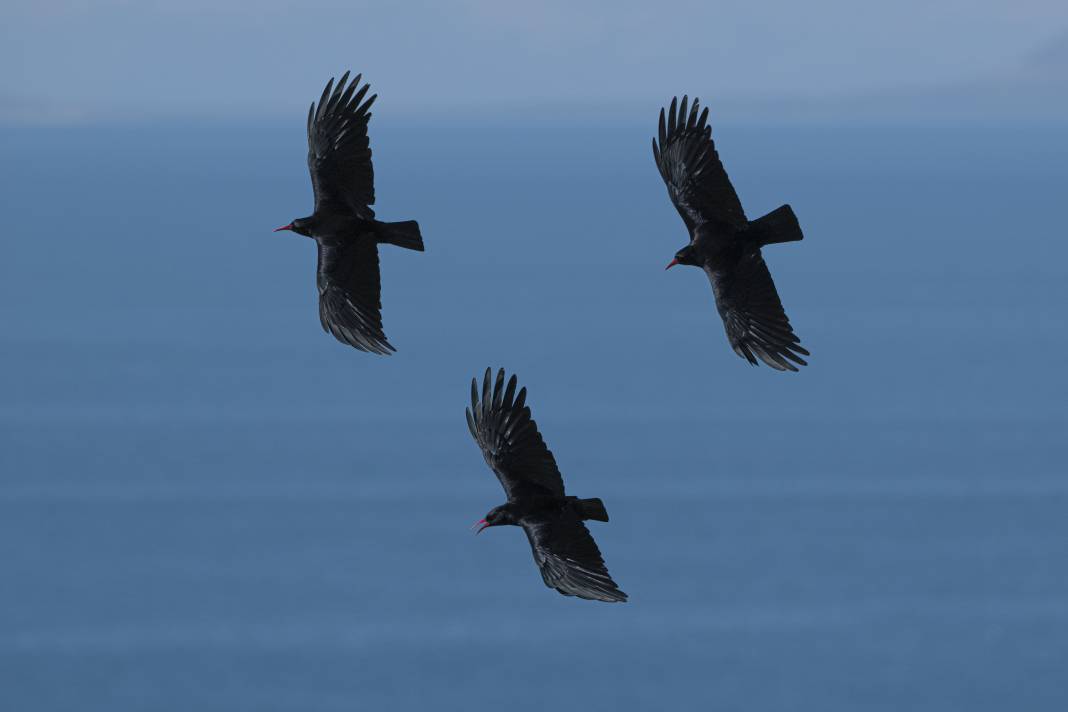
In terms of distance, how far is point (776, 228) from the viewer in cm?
2205

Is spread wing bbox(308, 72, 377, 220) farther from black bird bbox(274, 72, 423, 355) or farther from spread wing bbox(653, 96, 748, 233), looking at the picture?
spread wing bbox(653, 96, 748, 233)

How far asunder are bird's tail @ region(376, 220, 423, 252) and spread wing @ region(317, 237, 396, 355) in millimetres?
225

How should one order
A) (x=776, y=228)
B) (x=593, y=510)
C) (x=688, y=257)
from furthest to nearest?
(x=688, y=257), (x=776, y=228), (x=593, y=510)

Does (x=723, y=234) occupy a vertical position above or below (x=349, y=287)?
above

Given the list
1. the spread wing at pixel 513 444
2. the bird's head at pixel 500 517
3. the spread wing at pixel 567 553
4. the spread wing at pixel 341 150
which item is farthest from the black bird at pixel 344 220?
the spread wing at pixel 567 553

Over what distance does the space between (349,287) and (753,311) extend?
4.96 metres

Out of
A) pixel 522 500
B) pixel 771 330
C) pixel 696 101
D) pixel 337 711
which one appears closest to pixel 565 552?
pixel 522 500

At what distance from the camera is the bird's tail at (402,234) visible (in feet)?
71.8

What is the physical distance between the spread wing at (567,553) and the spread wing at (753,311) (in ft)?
10.5

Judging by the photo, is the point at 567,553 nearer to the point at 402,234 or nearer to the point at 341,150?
the point at 402,234

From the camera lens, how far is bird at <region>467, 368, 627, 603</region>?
1998 cm

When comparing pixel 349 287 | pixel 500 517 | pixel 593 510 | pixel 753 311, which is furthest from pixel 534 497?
pixel 349 287

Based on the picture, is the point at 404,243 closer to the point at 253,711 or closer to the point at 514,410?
the point at 514,410

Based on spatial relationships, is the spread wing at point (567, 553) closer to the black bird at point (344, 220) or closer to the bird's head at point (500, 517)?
the bird's head at point (500, 517)
